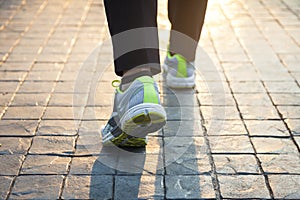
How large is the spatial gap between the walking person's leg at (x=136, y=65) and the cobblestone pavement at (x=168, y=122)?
181mm

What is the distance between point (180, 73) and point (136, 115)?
882 mm

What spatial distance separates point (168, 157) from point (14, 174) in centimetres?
60

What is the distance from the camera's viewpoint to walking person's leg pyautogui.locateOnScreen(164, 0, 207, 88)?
2.44 meters

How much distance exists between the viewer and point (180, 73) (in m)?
2.62

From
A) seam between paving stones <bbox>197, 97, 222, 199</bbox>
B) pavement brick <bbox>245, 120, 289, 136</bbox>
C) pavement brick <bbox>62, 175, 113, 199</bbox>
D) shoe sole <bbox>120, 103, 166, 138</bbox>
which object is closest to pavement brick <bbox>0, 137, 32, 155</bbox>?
pavement brick <bbox>62, 175, 113, 199</bbox>

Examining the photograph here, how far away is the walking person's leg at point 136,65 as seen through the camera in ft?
5.92

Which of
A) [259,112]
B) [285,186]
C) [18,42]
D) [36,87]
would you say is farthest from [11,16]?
[285,186]

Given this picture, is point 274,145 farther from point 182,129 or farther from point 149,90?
point 149,90

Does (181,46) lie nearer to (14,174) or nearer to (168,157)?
(168,157)

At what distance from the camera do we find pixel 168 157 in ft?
6.52

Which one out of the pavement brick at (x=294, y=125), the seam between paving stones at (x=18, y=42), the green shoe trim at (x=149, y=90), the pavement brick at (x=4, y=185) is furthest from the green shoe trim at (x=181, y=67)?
the pavement brick at (x=4, y=185)

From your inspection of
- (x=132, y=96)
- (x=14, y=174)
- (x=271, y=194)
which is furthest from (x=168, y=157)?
(x=14, y=174)

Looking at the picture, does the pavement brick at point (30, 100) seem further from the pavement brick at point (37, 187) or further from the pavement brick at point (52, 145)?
the pavement brick at point (37, 187)

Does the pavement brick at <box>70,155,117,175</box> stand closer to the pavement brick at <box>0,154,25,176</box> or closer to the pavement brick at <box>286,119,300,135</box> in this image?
the pavement brick at <box>0,154,25,176</box>
